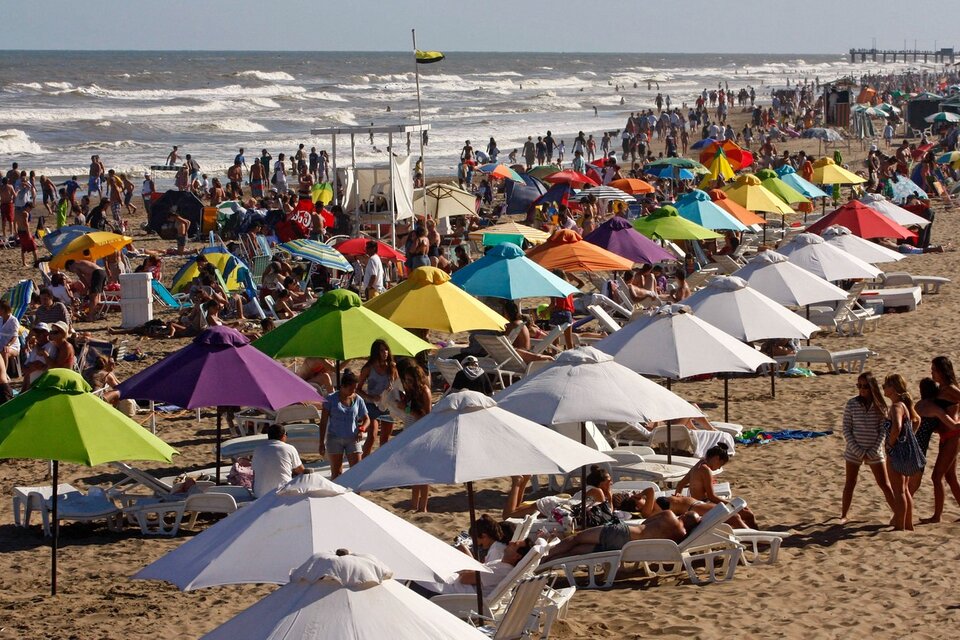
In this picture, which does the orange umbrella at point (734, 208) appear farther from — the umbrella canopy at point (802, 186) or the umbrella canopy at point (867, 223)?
the umbrella canopy at point (802, 186)

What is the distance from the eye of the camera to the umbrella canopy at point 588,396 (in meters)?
8.09

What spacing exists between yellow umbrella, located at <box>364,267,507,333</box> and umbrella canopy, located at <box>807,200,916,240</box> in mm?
7398

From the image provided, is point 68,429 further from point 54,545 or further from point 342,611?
point 342,611

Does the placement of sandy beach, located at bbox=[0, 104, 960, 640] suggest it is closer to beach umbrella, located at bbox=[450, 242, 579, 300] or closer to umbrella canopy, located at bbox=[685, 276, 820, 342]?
umbrella canopy, located at bbox=[685, 276, 820, 342]

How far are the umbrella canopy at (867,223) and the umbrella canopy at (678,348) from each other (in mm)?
7981

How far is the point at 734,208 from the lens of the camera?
19.7 m

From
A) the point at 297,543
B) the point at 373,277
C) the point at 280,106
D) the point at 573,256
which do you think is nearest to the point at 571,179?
the point at 373,277

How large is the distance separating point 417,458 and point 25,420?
228 centimetres

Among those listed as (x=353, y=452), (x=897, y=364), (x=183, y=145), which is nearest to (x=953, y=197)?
(x=897, y=364)

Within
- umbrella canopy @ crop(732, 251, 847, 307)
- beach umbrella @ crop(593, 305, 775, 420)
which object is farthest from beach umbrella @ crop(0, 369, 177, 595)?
umbrella canopy @ crop(732, 251, 847, 307)

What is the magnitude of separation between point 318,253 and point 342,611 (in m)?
13.0

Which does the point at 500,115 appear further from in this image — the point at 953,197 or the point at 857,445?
the point at 857,445

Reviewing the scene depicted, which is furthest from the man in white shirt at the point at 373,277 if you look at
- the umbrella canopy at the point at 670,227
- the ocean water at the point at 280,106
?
the ocean water at the point at 280,106

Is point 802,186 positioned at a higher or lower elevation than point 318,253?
higher
